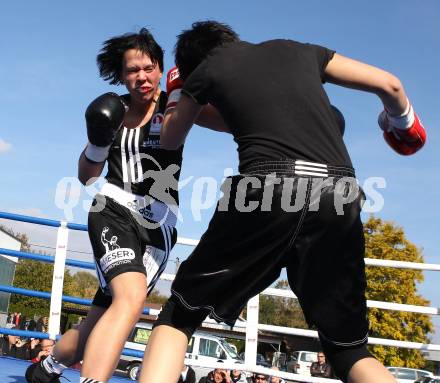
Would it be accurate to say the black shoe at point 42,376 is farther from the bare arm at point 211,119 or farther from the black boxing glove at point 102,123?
the bare arm at point 211,119

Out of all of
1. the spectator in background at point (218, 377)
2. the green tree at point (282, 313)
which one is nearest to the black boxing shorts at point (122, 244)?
the spectator in background at point (218, 377)

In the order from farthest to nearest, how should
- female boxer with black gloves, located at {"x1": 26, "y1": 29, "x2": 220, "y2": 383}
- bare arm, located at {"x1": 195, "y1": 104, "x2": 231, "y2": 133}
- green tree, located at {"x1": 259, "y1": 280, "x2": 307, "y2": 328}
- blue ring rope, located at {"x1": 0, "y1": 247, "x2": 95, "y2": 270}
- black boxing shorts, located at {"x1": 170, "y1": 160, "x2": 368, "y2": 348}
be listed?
green tree, located at {"x1": 259, "y1": 280, "x2": 307, "y2": 328}, blue ring rope, located at {"x1": 0, "y1": 247, "x2": 95, "y2": 270}, female boxer with black gloves, located at {"x1": 26, "y1": 29, "x2": 220, "y2": 383}, bare arm, located at {"x1": 195, "y1": 104, "x2": 231, "y2": 133}, black boxing shorts, located at {"x1": 170, "y1": 160, "x2": 368, "y2": 348}

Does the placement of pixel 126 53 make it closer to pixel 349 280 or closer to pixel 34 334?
pixel 349 280

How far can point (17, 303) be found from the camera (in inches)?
1813

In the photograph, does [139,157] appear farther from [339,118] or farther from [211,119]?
[339,118]

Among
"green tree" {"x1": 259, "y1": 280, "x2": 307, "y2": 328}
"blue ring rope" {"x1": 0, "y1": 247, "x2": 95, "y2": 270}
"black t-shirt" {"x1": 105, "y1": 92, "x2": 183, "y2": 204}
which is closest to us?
"black t-shirt" {"x1": 105, "y1": 92, "x2": 183, "y2": 204}

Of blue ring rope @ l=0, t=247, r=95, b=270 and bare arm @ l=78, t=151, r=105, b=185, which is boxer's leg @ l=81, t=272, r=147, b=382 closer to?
bare arm @ l=78, t=151, r=105, b=185

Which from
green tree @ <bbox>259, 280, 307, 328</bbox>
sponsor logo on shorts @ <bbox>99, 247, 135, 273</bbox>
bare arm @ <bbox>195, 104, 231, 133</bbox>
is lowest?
green tree @ <bbox>259, 280, 307, 328</bbox>

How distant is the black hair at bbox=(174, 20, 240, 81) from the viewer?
2.32 meters

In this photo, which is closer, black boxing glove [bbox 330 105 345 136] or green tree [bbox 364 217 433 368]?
black boxing glove [bbox 330 105 345 136]

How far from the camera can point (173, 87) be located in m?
2.55

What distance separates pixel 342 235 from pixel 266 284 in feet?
→ 1.13

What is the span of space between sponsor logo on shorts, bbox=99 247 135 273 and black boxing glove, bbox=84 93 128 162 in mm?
524

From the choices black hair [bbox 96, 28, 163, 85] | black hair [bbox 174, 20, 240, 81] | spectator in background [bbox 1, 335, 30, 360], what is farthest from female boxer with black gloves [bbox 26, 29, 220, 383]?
spectator in background [bbox 1, 335, 30, 360]
